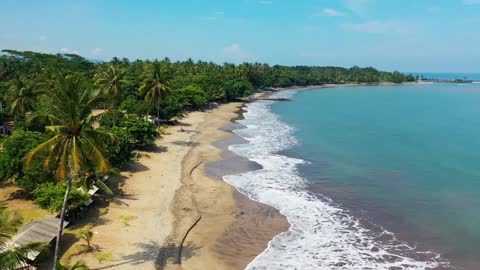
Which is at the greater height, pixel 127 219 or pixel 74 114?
pixel 74 114

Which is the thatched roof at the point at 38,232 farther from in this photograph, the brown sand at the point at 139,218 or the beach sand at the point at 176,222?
the brown sand at the point at 139,218

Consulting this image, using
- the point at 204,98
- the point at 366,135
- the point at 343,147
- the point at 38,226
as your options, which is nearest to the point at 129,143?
the point at 38,226

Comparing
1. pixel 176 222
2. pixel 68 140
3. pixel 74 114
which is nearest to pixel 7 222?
pixel 68 140

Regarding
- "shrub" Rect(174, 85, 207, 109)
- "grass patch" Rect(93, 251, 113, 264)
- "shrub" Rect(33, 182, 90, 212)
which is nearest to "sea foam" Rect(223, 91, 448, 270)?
"grass patch" Rect(93, 251, 113, 264)

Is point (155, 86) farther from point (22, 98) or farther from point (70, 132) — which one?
point (70, 132)

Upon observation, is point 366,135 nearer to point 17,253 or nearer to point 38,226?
point 38,226

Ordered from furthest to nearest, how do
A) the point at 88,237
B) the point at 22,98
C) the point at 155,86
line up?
the point at 155,86 < the point at 22,98 < the point at 88,237
